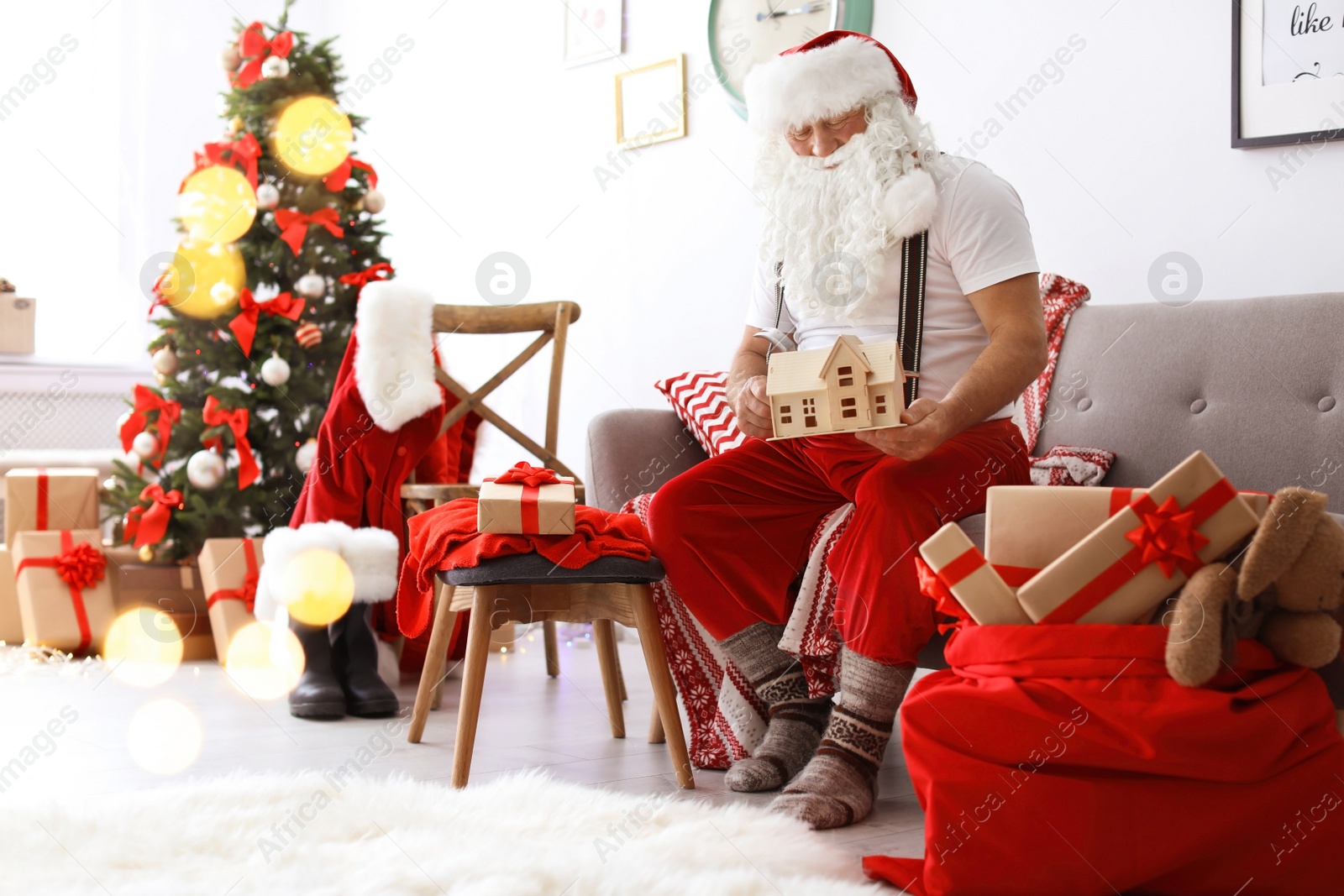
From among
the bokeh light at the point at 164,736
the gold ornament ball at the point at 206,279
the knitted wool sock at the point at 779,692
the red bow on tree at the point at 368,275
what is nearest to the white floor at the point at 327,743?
the bokeh light at the point at 164,736

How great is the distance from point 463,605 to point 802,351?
71 centimetres

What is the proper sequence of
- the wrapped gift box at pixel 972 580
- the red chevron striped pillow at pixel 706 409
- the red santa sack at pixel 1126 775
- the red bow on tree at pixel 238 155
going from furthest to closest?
the red bow on tree at pixel 238 155 → the red chevron striped pillow at pixel 706 409 → the wrapped gift box at pixel 972 580 → the red santa sack at pixel 1126 775

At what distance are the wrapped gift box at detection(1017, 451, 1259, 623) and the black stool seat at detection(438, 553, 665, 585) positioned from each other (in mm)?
678

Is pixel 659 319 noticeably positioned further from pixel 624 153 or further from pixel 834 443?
pixel 834 443

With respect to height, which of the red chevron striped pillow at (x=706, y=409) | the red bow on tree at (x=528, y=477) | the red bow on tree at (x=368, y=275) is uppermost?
the red bow on tree at (x=368, y=275)

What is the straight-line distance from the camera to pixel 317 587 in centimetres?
245

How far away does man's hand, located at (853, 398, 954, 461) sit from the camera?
63.5 inches

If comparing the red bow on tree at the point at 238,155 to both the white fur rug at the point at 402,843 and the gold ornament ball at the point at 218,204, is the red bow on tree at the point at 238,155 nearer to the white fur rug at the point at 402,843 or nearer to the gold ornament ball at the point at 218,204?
the gold ornament ball at the point at 218,204

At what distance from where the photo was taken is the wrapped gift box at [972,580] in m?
1.32

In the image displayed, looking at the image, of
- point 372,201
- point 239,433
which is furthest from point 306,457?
point 372,201

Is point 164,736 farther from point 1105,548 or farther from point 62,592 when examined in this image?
point 1105,548

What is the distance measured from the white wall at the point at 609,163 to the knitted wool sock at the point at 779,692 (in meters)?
1.09

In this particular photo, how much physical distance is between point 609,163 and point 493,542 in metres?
2.12

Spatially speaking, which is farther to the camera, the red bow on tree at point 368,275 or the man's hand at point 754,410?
the red bow on tree at point 368,275
